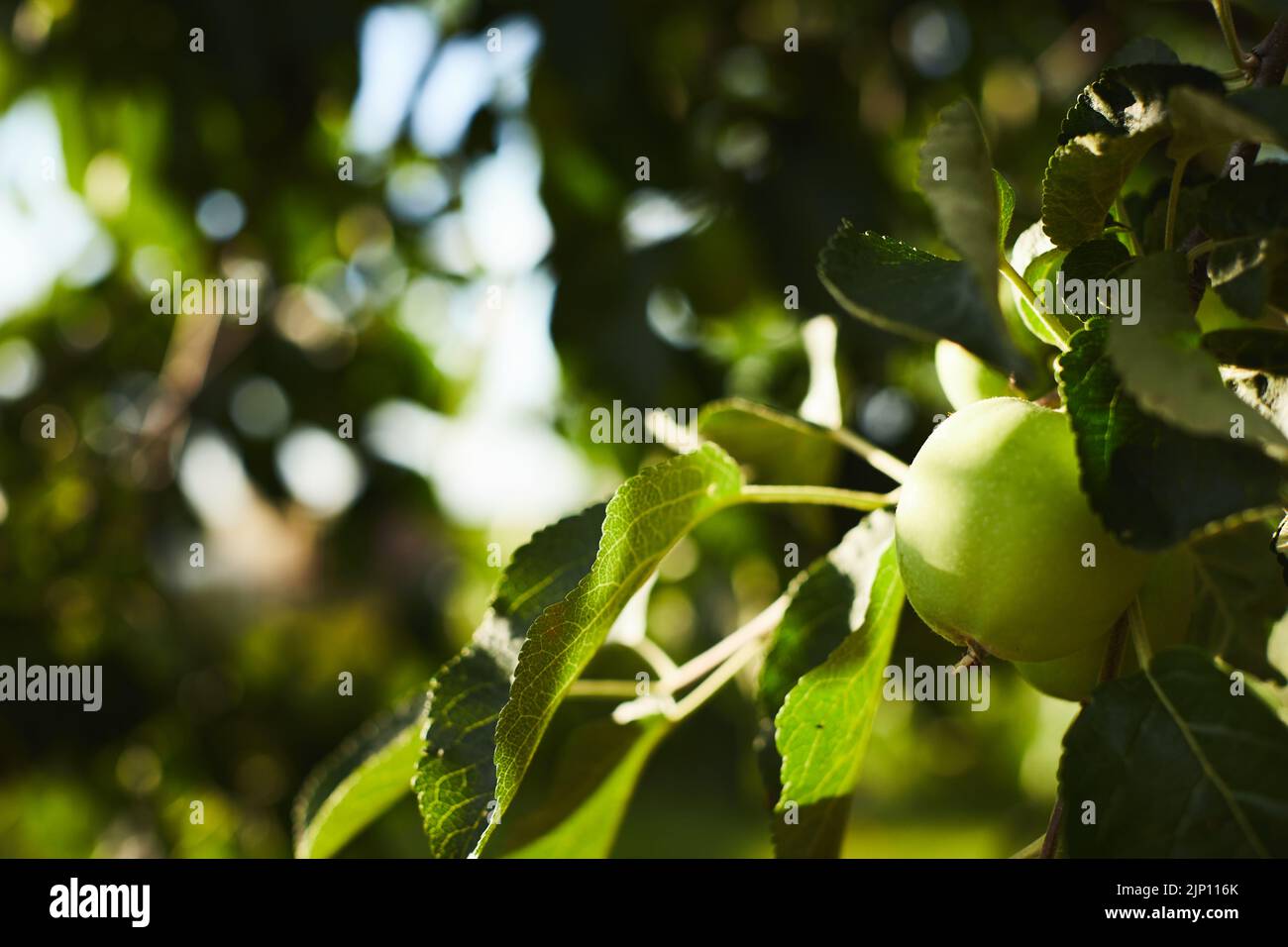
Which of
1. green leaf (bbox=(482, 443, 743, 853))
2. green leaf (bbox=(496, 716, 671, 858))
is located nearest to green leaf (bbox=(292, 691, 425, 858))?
green leaf (bbox=(496, 716, 671, 858))

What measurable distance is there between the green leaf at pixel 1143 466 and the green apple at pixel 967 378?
4.6 inches

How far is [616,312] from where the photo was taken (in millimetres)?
1266

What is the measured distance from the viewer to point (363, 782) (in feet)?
2.23

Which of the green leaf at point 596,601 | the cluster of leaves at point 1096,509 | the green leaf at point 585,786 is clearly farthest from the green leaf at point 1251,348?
the green leaf at point 585,786

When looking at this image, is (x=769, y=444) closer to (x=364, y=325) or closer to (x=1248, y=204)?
(x=1248, y=204)

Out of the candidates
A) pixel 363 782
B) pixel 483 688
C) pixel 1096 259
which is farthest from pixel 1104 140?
pixel 363 782

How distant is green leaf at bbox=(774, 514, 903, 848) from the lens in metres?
0.51

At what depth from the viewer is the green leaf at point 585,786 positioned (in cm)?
67

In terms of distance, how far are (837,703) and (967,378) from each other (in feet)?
0.55

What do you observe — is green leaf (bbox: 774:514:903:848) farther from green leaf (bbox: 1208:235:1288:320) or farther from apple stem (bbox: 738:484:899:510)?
green leaf (bbox: 1208:235:1288:320)

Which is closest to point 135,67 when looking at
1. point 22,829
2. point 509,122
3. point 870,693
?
point 509,122

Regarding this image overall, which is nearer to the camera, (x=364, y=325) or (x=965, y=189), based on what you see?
(x=965, y=189)

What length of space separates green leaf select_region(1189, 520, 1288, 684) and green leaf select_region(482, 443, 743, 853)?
267 mm

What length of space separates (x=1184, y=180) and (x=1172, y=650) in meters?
0.21
